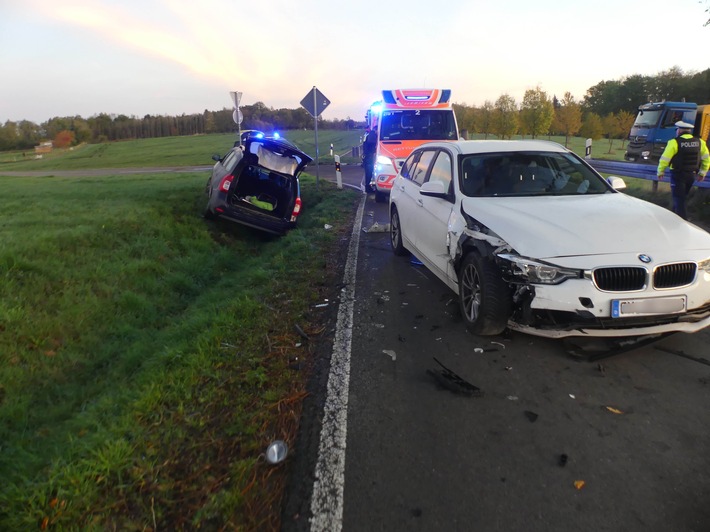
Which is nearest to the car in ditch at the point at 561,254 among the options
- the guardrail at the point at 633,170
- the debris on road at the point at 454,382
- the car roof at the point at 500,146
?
the car roof at the point at 500,146

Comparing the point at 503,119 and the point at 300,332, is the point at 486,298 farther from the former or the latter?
the point at 503,119

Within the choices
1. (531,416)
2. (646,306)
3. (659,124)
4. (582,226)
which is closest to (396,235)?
(582,226)

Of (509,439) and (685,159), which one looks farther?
(685,159)

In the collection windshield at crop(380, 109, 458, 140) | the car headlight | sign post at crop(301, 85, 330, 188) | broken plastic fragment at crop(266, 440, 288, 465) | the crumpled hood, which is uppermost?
sign post at crop(301, 85, 330, 188)

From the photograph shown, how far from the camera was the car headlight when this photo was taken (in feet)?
11.3

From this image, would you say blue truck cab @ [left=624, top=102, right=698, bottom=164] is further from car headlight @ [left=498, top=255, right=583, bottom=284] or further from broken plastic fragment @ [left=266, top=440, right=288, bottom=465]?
broken plastic fragment @ [left=266, top=440, right=288, bottom=465]

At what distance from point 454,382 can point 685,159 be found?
6.94 metres

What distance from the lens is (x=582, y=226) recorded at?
379cm

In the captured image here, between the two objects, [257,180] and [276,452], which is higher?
[257,180]

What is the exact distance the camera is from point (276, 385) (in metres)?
3.50

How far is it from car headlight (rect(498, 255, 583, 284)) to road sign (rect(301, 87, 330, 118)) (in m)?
12.5

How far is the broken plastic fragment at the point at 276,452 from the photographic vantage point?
2.67 meters

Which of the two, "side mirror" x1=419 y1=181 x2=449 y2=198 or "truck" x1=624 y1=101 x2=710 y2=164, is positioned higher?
"truck" x1=624 y1=101 x2=710 y2=164

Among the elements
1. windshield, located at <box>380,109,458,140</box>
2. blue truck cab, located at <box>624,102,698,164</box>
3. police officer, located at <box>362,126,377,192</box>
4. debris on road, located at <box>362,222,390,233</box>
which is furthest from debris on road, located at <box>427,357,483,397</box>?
blue truck cab, located at <box>624,102,698,164</box>
